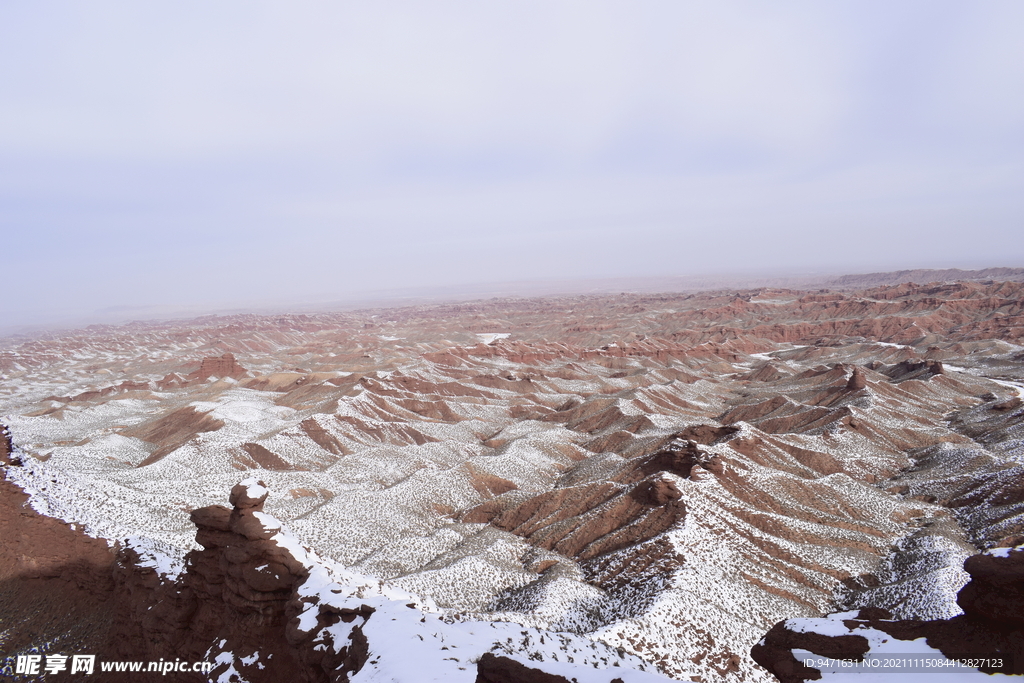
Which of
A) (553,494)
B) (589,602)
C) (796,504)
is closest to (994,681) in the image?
(589,602)

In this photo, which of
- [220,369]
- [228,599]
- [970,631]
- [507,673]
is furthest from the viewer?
[220,369]

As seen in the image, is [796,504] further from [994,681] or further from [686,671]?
[994,681]

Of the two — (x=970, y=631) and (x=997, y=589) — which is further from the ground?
(x=997, y=589)

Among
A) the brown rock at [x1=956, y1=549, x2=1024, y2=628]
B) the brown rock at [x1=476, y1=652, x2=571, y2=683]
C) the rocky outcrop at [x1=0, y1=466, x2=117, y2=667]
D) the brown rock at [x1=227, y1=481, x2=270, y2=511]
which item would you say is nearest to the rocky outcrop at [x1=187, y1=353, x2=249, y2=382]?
the rocky outcrop at [x1=0, y1=466, x2=117, y2=667]

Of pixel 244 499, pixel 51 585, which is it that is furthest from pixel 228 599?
pixel 51 585

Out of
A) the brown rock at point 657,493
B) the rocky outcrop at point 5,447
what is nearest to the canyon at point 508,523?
the brown rock at point 657,493

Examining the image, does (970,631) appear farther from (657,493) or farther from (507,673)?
(657,493)

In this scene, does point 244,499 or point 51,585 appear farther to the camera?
point 51,585

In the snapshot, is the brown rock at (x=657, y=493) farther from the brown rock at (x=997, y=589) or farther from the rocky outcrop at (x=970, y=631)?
the brown rock at (x=997, y=589)

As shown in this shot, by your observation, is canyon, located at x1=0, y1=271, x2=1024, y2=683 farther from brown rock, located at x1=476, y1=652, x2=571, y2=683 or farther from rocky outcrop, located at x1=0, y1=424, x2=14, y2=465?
rocky outcrop, located at x1=0, y1=424, x2=14, y2=465
